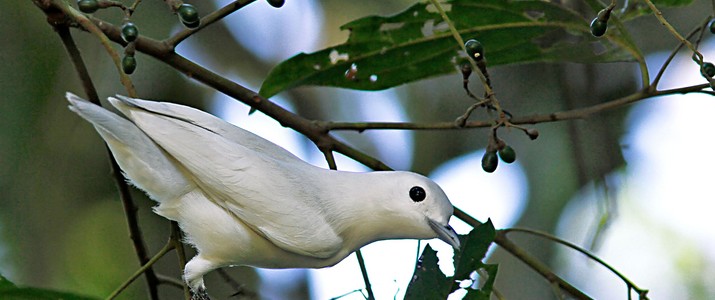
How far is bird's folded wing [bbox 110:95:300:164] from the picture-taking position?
1598 millimetres

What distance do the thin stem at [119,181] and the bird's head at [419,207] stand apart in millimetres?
510

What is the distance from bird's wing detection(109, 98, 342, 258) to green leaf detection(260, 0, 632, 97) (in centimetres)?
57

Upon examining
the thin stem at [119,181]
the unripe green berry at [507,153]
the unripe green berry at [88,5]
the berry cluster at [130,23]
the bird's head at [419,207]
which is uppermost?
the unripe green berry at [507,153]

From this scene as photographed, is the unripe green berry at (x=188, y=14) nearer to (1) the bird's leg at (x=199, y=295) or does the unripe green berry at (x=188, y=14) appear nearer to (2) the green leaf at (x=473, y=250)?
(1) the bird's leg at (x=199, y=295)

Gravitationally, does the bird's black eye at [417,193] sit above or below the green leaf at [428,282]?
above

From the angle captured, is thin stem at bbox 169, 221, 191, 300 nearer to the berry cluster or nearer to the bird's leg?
the bird's leg

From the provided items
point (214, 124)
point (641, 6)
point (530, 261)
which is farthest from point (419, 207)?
point (641, 6)

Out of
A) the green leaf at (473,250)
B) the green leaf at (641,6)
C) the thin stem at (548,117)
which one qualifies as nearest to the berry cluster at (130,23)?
the thin stem at (548,117)

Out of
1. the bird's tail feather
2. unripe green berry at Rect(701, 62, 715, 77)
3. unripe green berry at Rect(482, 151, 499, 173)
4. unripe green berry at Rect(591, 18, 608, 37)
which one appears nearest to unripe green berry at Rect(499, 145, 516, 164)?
unripe green berry at Rect(482, 151, 499, 173)

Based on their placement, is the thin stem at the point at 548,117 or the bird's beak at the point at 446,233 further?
the thin stem at the point at 548,117

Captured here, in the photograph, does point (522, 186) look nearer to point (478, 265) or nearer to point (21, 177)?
point (21, 177)

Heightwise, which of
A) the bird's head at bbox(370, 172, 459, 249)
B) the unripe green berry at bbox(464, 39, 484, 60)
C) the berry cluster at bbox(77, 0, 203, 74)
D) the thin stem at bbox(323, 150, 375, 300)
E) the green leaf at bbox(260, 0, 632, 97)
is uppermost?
the green leaf at bbox(260, 0, 632, 97)

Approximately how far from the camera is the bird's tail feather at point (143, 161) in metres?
1.55

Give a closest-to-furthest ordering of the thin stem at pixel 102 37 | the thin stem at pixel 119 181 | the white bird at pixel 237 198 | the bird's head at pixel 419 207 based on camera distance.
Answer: the thin stem at pixel 102 37
the white bird at pixel 237 198
the bird's head at pixel 419 207
the thin stem at pixel 119 181
